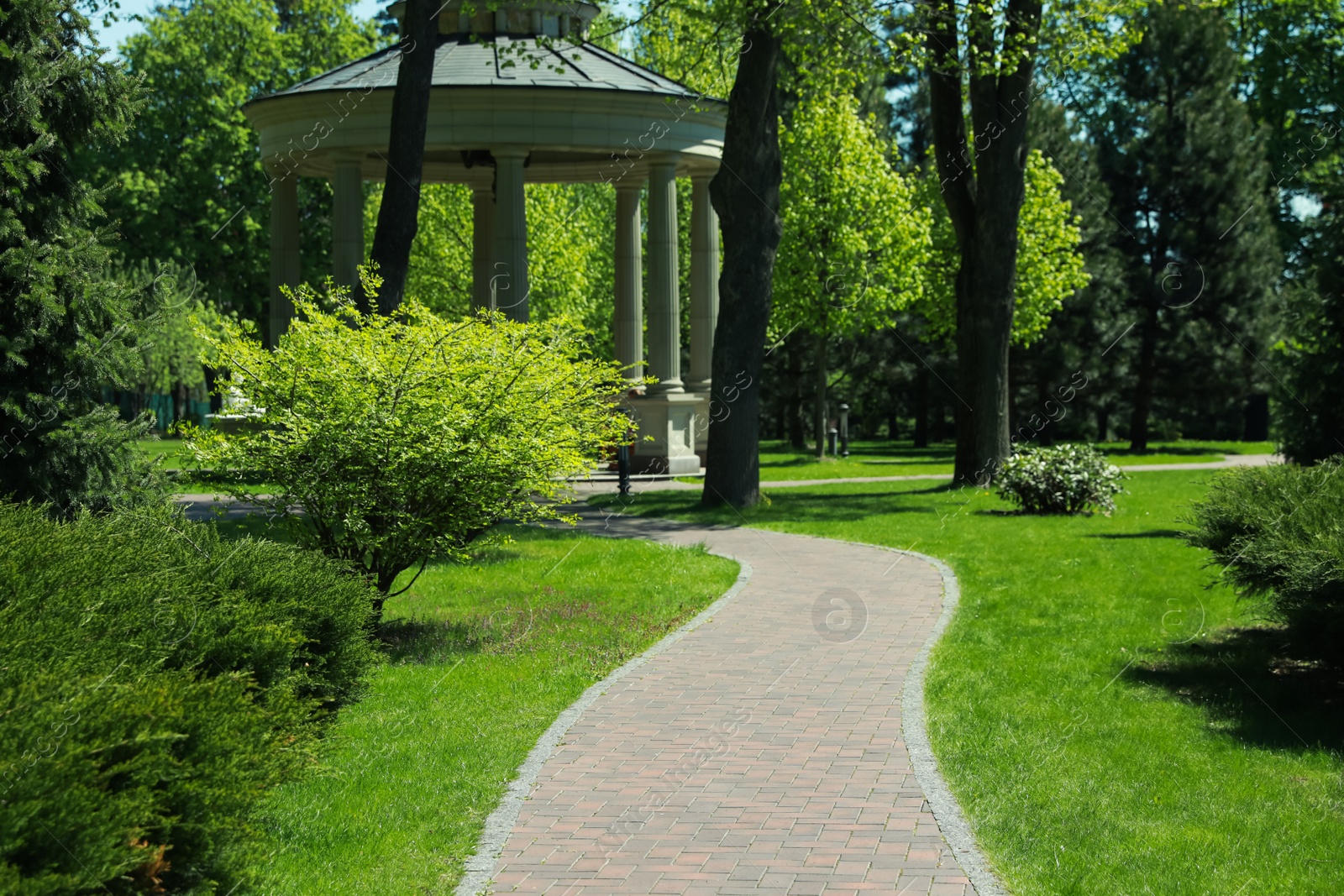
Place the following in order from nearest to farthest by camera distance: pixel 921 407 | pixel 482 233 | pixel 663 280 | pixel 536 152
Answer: pixel 663 280, pixel 536 152, pixel 482 233, pixel 921 407

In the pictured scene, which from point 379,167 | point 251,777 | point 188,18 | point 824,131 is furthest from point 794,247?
point 251,777

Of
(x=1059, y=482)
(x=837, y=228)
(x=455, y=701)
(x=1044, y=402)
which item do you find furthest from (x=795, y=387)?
(x=455, y=701)

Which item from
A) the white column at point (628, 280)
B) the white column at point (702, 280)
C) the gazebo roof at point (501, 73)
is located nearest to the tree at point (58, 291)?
the gazebo roof at point (501, 73)

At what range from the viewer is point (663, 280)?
1191 inches

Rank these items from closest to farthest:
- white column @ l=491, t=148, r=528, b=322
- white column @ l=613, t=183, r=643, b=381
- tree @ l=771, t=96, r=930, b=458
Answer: white column @ l=491, t=148, r=528, b=322
white column @ l=613, t=183, r=643, b=381
tree @ l=771, t=96, r=930, b=458

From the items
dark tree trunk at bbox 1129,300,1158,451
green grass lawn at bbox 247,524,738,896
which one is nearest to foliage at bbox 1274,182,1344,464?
green grass lawn at bbox 247,524,738,896

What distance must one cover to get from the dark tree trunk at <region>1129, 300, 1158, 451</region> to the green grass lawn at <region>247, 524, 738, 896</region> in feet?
105

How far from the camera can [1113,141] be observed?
1834 inches

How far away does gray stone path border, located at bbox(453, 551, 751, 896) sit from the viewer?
5852 mm

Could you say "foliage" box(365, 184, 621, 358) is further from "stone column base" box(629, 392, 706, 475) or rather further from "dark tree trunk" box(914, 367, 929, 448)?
"dark tree trunk" box(914, 367, 929, 448)

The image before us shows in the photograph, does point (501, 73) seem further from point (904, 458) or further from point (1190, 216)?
point (1190, 216)

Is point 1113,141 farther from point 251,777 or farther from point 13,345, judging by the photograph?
point 251,777

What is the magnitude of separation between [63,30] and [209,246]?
114ft

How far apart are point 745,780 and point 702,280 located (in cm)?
2543
